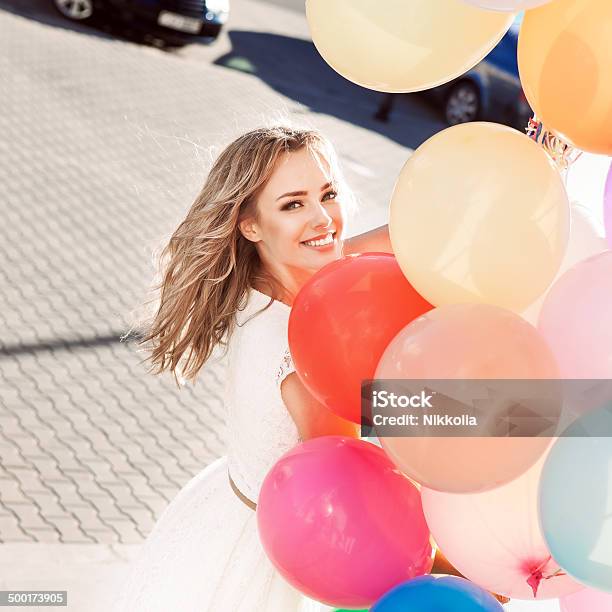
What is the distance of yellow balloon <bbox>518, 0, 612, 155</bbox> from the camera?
1.92 meters

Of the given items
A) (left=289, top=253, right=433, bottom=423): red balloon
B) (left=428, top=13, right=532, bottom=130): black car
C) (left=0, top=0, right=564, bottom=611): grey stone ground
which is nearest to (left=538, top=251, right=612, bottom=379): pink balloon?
(left=289, top=253, right=433, bottom=423): red balloon

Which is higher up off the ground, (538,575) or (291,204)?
(291,204)

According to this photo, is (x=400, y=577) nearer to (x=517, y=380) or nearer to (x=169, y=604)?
(x=517, y=380)

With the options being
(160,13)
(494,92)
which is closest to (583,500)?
(494,92)

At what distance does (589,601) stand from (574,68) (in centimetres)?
109

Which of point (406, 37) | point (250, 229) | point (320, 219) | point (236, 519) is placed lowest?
point (236, 519)

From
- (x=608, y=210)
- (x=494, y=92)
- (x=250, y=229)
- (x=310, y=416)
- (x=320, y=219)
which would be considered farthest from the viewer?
(x=494, y=92)

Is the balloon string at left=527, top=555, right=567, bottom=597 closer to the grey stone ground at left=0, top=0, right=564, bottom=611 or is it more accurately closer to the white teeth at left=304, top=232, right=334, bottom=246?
the white teeth at left=304, top=232, right=334, bottom=246

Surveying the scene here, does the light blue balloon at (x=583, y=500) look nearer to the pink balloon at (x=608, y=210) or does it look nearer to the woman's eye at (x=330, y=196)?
the pink balloon at (x=608, y=210)

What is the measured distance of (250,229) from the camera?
8.79 feet

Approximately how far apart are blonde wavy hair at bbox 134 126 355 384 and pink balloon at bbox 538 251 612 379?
0.86m

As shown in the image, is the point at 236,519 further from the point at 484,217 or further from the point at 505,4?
the point at 505,4

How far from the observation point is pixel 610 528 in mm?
1793

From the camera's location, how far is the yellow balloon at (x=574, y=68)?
1.92 metres
